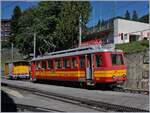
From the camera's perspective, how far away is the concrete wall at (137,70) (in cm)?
2846

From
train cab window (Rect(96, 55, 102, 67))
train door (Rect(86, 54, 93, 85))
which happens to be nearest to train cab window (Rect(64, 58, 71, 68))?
train door (Rect(86, 54, 93, 85))

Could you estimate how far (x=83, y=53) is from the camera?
91.4ft

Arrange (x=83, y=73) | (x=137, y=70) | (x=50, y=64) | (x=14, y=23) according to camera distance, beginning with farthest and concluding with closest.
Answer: (x=14, y=23), (x=50, y=64), (x=137, y=70), (x=83, y=73)

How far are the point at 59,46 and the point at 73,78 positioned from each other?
34.0 meters

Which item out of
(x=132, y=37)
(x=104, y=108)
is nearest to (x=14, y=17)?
(x=132, y=37)

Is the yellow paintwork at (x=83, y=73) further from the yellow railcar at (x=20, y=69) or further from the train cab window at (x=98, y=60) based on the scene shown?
the yellow railcar at (x=20, y=69)

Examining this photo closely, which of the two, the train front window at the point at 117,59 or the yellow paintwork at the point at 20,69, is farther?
the yellow paintwork at the point at 20,69

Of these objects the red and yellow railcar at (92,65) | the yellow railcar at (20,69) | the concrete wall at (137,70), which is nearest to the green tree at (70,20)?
the yellow railcar at (20,69)

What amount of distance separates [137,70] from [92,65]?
15.5 ft

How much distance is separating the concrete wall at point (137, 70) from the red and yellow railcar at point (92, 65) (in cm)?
184

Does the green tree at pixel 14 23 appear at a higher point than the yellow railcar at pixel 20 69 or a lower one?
higher

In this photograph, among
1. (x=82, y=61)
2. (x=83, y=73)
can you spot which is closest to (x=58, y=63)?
(x=82, y=61)

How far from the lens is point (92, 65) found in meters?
27.0

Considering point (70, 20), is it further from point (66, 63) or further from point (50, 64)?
point (66, 63)
